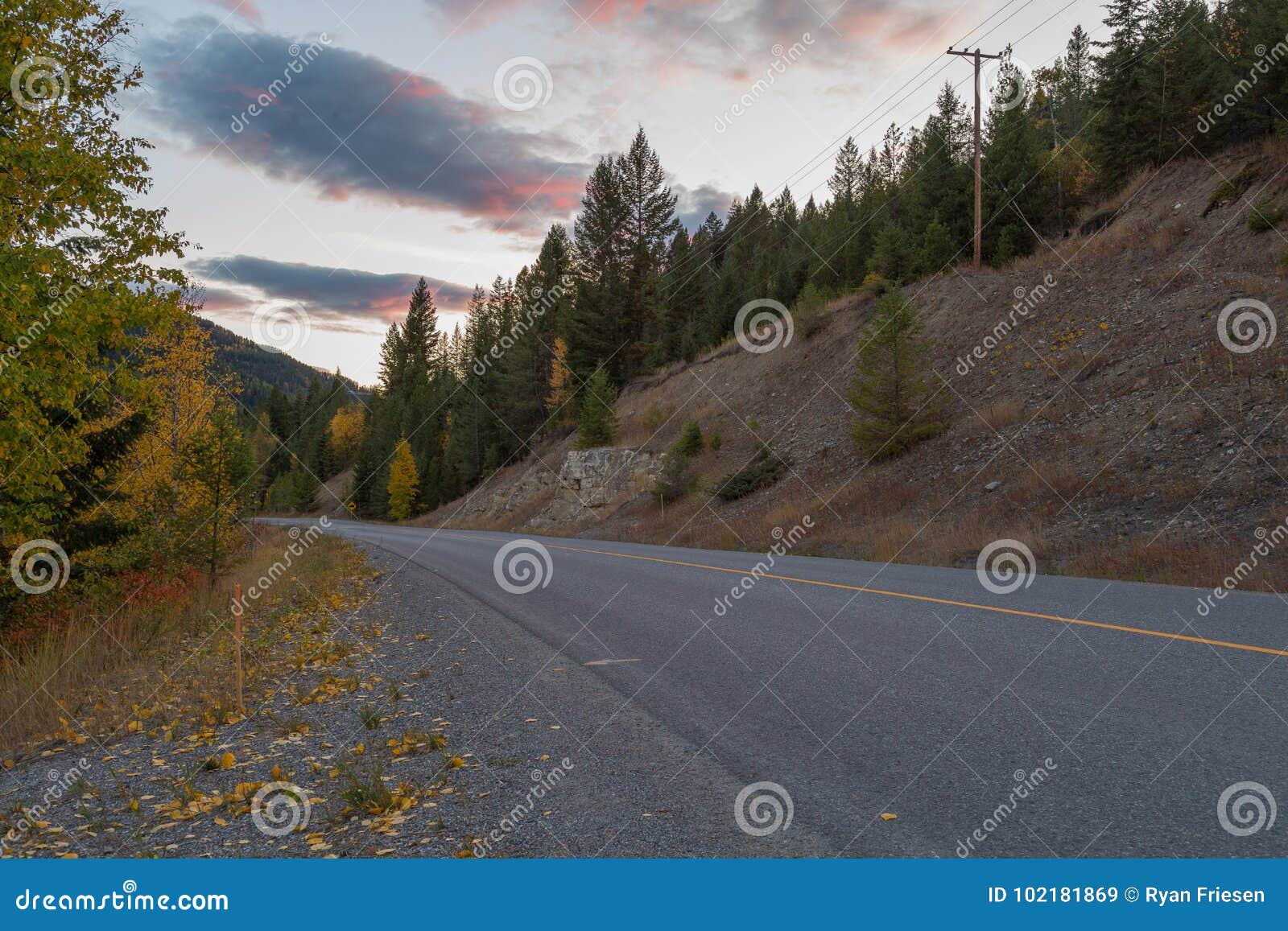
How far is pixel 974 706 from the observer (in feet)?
17.3

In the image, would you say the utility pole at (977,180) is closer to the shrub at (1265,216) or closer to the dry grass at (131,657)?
the shrub at (1265,216)

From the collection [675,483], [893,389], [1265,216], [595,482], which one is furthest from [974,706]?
[595,482]

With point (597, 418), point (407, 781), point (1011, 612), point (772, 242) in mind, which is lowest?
point (407, 781)

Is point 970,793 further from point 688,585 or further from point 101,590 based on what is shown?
point 101,590

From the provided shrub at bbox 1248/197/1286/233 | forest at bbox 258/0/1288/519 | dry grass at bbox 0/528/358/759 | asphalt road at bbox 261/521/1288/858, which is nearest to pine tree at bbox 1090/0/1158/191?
forest at bbox 258/0/1288/519

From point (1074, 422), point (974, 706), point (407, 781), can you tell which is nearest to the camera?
point (407, 781)

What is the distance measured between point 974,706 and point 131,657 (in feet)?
34.1

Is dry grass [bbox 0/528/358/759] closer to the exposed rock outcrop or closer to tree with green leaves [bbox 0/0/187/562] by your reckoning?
tree with green leaves [bbox 0/0/187/562]

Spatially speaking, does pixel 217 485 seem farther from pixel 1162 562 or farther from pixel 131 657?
pixel 1162 562

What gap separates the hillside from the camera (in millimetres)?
13734

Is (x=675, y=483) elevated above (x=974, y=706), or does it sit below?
above

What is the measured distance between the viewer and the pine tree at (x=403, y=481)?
6469cm

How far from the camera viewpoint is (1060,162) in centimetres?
3628

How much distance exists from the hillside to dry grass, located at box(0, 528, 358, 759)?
39.5 ft
